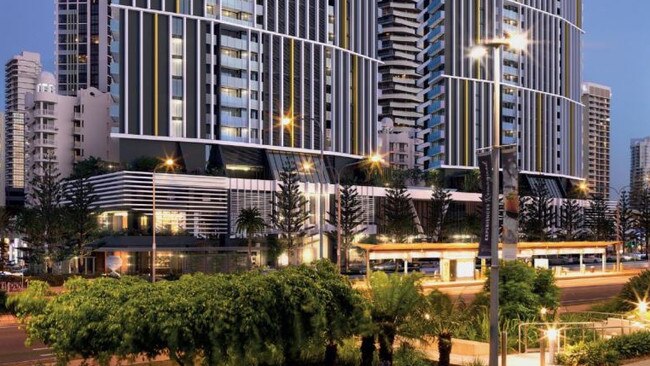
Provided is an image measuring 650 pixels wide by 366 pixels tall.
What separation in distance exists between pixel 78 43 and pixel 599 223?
105476 millimetres

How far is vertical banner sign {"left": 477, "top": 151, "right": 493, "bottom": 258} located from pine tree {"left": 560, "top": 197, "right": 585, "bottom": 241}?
97.7 metres

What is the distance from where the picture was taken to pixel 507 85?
4788 inches

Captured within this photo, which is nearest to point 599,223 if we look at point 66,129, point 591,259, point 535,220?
point 591,259

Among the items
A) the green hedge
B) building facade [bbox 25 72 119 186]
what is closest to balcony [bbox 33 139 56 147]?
building facade [bbox 25 72 119 186]

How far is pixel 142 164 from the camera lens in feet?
266

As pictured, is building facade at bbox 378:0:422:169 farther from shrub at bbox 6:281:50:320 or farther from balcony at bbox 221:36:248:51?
shrub at bbox 6:281:50:320

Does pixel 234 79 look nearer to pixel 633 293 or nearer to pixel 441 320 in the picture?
pixel 633 293

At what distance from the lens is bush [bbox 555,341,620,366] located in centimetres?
1764

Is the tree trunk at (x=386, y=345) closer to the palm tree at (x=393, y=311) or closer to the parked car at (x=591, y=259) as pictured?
the palm tree at (x=393, y=311)

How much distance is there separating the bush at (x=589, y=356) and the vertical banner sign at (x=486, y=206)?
4.53 meters

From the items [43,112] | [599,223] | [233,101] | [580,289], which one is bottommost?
[580,289]

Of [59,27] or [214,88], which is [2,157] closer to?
[59,27]

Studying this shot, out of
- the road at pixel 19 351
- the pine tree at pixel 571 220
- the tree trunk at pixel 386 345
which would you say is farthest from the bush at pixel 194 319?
the pine tree at pixel 571 220

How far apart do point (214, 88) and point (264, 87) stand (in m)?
7.04
